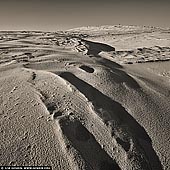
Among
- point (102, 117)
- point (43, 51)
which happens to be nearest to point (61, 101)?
point (102, 117)

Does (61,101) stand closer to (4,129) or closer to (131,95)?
(4,129)

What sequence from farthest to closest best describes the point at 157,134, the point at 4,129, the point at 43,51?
the point at 43,51 < the point at 157,134 < the point at 4,129

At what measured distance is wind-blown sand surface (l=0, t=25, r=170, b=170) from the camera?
138cm

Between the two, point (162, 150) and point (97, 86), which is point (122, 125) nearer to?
point (162, 150)

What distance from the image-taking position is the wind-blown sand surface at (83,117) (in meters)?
1.38

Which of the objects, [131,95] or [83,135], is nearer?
[83,135]

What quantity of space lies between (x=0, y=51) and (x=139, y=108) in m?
2.08

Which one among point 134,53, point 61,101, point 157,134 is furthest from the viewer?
point 134,53

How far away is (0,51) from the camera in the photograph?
3.29 meters

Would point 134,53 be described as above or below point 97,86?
below

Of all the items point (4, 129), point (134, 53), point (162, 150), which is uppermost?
point (4, 129)

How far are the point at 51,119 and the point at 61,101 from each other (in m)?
0.21

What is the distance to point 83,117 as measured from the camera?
1.63 meters

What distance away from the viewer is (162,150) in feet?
4.95
